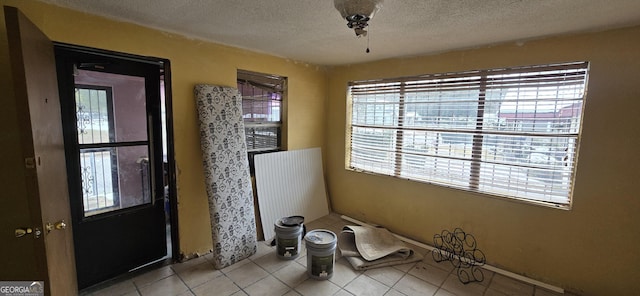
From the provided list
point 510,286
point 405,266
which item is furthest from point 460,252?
point 405,266

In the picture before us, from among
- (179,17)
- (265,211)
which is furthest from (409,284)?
(179,17)

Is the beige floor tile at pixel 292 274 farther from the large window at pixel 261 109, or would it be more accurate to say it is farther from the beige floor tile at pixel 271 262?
the large window at pixel 261 109

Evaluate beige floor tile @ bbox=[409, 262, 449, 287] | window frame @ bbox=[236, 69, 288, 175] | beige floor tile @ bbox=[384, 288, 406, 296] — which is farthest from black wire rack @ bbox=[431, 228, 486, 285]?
window frame @ bbox=[236, 69, 288, 175]

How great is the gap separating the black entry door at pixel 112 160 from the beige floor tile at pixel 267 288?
1034 millimetres

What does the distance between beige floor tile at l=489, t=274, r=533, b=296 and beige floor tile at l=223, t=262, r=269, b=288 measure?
6.83 ft

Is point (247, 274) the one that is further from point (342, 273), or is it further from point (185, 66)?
point (185, 66)

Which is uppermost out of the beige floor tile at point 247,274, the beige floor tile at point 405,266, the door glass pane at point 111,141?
the door glass pane at point 111,141

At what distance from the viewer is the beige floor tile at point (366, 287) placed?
2.23m

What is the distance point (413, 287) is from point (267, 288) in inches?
50.2

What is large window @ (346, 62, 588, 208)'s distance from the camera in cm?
225

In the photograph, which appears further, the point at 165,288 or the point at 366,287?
the point at 366,287

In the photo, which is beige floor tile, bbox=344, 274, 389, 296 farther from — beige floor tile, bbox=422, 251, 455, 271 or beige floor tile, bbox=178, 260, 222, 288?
beige floor tile, bbox=178, 260, 222, 288

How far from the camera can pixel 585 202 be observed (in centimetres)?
216

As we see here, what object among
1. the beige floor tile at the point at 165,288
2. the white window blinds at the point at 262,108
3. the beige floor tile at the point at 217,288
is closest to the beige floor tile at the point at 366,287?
the beige floor tile at the point at 217,288
